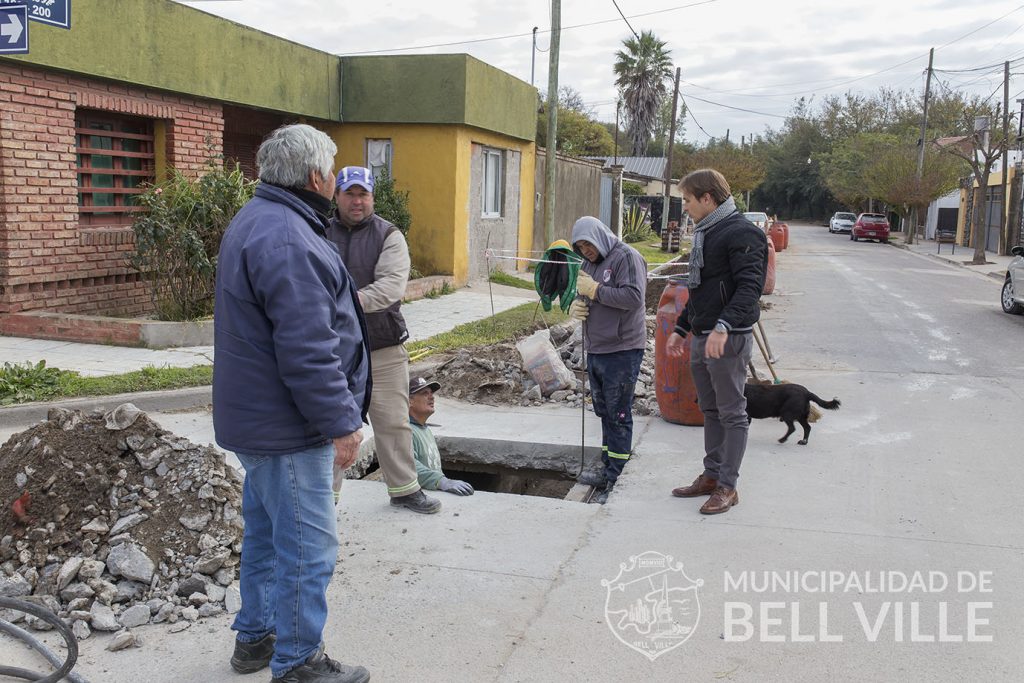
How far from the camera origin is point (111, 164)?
11039mm

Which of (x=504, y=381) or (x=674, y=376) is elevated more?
(x=674, y=376)

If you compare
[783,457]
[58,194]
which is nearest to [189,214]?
[58,194]

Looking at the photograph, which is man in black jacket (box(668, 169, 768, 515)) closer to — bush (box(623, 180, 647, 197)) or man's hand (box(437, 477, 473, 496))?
man's hand (box(437, 477, 473, 496))

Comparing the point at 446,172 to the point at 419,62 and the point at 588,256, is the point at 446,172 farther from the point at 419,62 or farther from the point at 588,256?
the point at 588,256

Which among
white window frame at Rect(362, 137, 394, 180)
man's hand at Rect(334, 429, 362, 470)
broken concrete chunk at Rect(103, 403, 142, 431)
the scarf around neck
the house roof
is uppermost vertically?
the house roof

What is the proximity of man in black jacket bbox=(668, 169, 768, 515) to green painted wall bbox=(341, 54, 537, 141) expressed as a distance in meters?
10.4

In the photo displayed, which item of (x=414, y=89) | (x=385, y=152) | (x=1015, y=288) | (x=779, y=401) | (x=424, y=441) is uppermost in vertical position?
(x=414, y=89)

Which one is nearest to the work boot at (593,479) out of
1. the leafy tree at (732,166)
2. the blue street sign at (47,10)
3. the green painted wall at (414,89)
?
the blue street sign at (47,10)

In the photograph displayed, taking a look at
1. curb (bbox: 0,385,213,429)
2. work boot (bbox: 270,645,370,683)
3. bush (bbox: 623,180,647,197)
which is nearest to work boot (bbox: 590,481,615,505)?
work boot (bbox: 270,645,370,683)

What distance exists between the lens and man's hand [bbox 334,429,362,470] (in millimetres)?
2980

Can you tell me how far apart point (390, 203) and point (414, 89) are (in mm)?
2027

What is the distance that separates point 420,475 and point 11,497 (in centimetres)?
220

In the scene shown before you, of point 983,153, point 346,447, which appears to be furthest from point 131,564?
point 983,153

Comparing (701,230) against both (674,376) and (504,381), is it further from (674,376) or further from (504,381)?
(504,381)
